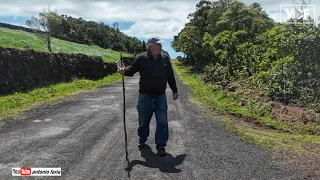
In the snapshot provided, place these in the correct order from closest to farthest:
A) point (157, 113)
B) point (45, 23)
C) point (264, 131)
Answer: point (157, 113)
point (264, 131)
point (45, 23)

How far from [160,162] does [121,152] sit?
85 cm

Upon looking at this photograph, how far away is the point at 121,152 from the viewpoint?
591cm

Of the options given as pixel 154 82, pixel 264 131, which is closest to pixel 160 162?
pixel 154 82

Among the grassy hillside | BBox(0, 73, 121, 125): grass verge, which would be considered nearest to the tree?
the grassy hillside

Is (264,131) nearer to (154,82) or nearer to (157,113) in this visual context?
(157,113)

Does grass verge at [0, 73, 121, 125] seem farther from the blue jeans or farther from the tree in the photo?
the tree

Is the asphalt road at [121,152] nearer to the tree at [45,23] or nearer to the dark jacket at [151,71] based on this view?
the dark jacket at [151,71]

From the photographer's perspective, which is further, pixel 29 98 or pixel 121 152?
pixel 29 98

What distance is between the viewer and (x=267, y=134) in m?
7.86

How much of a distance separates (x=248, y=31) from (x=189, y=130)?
83.8 ft

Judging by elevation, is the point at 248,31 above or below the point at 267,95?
above

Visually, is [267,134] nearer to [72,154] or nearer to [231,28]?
[72,154]

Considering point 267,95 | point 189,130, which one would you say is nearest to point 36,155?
point 189,130

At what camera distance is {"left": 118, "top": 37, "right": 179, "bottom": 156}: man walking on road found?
234 inches
